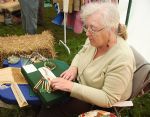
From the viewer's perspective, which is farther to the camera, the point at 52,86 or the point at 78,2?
the point at 78,2

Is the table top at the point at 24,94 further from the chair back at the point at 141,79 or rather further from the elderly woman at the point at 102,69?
the chair back at the point at 141,79

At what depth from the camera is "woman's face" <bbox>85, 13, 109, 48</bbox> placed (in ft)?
7.32

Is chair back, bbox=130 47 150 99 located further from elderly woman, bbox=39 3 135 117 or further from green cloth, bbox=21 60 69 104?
green cloth, bbox=21 60 69 104

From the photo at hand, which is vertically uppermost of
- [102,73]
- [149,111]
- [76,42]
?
[102,73]

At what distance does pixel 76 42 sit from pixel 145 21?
1.36m

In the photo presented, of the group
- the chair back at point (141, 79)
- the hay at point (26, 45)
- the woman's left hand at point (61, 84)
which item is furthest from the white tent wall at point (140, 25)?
the woman's left hand at point (61, 84)

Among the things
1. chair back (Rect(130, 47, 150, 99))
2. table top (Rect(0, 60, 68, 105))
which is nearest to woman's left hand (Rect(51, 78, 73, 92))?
table top (Rect(0, 60, 68, 105))

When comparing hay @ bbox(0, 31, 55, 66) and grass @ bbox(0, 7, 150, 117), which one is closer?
grass @ bbox(0, 7, 150, 117)

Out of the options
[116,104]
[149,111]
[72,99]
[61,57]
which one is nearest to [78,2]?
[61,57]

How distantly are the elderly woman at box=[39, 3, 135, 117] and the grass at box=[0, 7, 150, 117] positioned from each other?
763mm

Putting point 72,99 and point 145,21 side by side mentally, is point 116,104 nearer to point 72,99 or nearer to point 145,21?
point 72,99

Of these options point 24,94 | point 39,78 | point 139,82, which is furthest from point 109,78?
point 24,94

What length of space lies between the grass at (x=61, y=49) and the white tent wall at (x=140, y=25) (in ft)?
2.46

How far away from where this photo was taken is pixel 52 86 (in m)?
2.37
